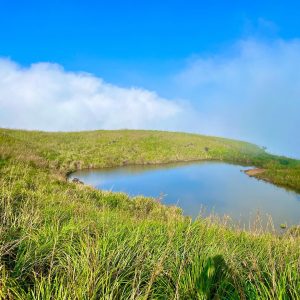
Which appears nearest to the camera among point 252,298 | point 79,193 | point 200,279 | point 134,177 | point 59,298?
point 59,298

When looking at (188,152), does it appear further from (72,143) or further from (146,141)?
(72,143)

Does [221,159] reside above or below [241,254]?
above

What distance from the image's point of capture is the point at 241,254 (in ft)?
20.6

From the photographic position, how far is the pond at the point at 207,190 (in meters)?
20.2

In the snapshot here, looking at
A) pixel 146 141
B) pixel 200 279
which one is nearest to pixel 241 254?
pixel 200 279

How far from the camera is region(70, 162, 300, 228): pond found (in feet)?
66.3

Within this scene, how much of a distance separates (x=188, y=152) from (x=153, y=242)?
51107 mm

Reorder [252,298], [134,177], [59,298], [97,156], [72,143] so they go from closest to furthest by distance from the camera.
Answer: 1. [59,298]
2. [252,298]
3. [134,177]
4. [97,156]
5. [72,143]

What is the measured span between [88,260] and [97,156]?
130 feet

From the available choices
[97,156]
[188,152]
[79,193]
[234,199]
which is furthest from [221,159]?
[79,193]

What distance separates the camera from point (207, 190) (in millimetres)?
27547

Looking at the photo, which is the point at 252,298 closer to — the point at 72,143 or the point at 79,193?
the point at 79,193

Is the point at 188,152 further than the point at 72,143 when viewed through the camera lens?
Yes

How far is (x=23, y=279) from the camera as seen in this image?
13.6 ft
